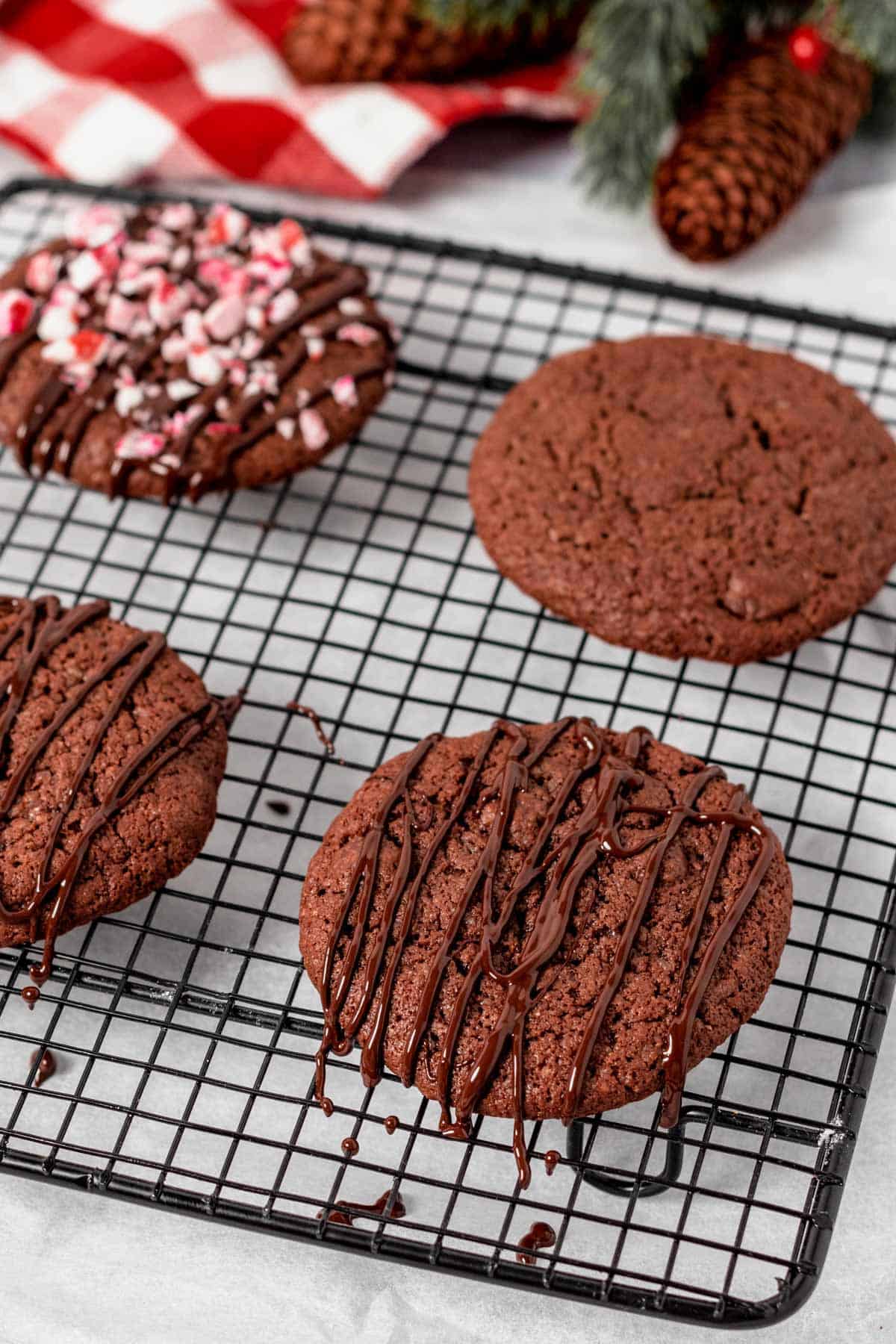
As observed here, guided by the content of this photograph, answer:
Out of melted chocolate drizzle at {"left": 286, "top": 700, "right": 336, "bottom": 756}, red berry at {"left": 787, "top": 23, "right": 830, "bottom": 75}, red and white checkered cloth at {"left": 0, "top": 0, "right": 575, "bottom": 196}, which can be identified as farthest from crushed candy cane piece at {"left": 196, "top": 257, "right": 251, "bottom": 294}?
red berry at {"left": 787, "top": 23, "right": 830, "bottom": 75}

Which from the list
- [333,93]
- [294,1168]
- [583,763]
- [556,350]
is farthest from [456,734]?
[333,93]

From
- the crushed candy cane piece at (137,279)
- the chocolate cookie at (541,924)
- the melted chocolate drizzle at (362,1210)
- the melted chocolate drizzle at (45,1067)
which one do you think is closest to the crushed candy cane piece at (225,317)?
the crushed candy cane piece at (137,279)

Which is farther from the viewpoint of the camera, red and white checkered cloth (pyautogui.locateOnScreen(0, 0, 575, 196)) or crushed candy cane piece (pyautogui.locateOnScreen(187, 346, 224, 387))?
red and white checkered cloth (pyautogui.locateOnScreen(0, 0, 575, 196))

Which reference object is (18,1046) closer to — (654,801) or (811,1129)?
(654,801)

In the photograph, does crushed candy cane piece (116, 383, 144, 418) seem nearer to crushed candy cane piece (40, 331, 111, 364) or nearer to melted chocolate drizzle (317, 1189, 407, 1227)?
crushed candy cane piece (40, 331, 111, 364)

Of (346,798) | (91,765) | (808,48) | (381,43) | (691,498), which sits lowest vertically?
(346,798)

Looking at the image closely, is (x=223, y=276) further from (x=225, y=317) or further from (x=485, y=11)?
(x=485, y=11)

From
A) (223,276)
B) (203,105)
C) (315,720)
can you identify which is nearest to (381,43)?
(203,105)

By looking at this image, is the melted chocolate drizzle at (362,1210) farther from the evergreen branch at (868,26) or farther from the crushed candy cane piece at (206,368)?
the evergreen branch at (868,26)
